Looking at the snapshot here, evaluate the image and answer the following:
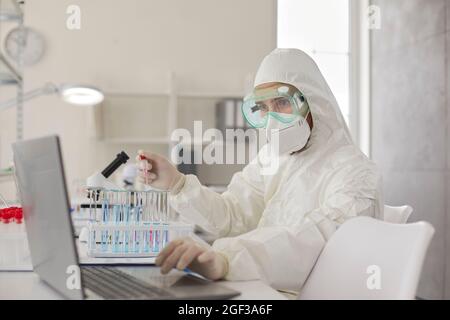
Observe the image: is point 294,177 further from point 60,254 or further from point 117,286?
point 60,254

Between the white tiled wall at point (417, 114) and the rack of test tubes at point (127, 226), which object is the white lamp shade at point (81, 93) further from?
the white tiled wall at point (417, 114)

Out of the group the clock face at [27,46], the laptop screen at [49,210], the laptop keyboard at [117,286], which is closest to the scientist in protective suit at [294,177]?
the laptop keyboard at [117,286]

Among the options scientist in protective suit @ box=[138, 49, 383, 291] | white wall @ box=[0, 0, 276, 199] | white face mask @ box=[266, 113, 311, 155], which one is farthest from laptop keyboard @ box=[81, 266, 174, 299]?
white wall @ box=[0, 0, 276, 199]

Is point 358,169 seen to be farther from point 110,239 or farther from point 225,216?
point 110,239

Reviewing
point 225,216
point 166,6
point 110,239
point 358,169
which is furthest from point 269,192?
point 166,6

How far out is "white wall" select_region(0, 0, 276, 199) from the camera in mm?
3070

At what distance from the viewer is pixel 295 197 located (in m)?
1.36

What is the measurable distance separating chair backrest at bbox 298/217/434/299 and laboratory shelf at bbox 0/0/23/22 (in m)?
1.78

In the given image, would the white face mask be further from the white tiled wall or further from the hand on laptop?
the white tiled wall

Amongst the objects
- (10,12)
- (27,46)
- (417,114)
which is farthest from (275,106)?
(27,46)

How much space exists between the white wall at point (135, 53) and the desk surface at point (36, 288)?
224 centimetres

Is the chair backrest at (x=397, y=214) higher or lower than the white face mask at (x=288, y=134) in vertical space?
lower

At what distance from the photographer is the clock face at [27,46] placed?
314 centimetres
